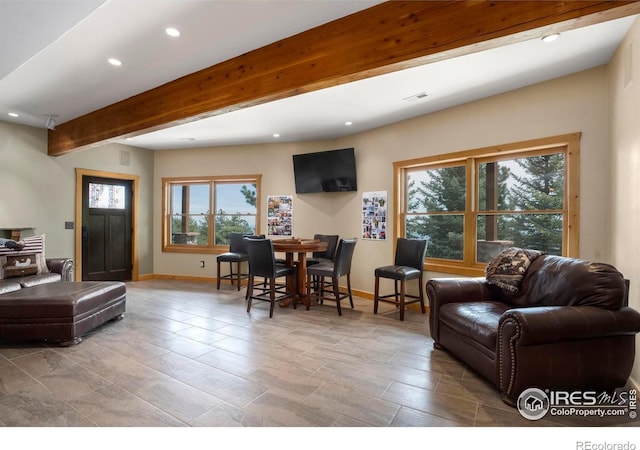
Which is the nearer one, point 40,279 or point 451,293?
point 451,293

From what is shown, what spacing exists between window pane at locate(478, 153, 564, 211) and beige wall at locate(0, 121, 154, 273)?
20.4ft

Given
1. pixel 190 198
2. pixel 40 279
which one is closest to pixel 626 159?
pixel 40 279

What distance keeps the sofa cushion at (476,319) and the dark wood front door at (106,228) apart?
588cm

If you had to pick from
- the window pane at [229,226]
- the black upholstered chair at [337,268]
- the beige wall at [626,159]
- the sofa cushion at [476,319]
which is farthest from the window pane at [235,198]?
the beige wall at [626,159]

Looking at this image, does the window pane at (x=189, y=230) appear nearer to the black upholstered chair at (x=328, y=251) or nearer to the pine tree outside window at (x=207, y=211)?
the pine tree outside window at (x=207, y=211)

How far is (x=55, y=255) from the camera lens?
520cm

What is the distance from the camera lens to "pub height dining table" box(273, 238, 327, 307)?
4.15 meters

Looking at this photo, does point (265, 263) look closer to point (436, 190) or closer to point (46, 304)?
point (46, 304)

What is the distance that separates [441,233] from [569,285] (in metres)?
2.09

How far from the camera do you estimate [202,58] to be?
2.93m

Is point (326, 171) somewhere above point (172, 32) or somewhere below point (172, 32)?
below

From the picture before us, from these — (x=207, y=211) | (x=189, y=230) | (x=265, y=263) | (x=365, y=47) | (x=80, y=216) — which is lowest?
(x=265, y=263)
